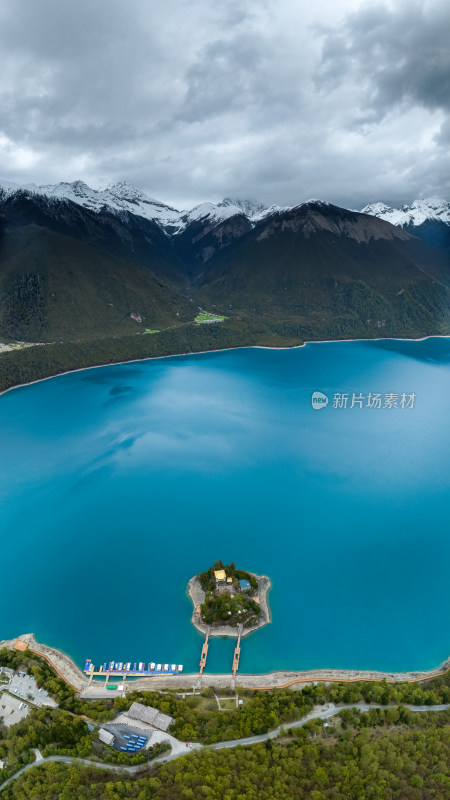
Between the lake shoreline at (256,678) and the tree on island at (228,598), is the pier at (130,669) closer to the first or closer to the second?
the lake shoreline at (256,678)

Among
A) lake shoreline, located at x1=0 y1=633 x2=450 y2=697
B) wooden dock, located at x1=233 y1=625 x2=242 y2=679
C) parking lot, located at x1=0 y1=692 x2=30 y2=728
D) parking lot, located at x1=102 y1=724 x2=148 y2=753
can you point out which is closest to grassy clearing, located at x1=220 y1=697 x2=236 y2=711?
lake shoreline, located at x1=0 y1=633 x2=450 y2=697

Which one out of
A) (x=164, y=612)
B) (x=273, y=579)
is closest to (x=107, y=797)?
(x=164, y=612)

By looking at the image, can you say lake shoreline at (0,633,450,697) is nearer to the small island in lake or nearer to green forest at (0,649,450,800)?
green forest at (0,649,450,800)

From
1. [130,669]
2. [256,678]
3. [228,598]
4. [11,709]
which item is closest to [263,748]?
[256,678]

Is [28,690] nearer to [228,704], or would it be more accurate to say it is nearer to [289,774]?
[228,704]

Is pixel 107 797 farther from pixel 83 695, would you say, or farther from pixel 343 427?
pixel 343 427

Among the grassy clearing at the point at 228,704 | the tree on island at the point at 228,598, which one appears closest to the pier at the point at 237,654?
the tree on island at the point at 228,598
